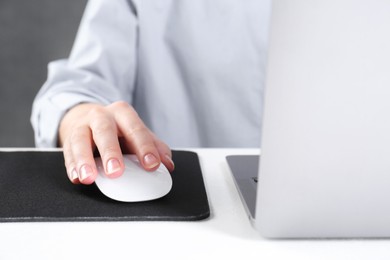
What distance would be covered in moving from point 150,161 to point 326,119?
0.64ft

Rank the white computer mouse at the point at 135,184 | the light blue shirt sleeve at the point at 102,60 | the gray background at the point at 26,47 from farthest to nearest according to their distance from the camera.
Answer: the gray background at the point at 26,47, the light blue shirt sleeve at the point at 102,60, the white computer mouse at the point at 135,184

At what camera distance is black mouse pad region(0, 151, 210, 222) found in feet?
1.32

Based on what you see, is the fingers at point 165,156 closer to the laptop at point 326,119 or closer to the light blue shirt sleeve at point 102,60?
the laptop at point 326,119

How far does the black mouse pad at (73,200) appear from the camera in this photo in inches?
15.9

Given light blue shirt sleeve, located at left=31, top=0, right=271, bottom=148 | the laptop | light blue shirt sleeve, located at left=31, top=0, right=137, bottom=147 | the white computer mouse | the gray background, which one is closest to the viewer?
the laptop

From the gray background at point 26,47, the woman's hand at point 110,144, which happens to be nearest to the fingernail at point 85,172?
the woman's hand at point 110,144

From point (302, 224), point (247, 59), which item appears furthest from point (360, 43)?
point (247, 59)

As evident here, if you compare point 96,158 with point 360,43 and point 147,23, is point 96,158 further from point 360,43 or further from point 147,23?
point 147,23

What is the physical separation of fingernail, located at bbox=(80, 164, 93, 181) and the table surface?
0.06m

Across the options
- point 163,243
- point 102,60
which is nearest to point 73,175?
point 163,243

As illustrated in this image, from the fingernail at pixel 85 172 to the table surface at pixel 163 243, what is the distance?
0.21 feet

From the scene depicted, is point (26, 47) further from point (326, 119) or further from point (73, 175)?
point (326, 119)

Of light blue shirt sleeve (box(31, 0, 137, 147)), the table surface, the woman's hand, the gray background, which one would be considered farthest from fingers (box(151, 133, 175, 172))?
the gray background

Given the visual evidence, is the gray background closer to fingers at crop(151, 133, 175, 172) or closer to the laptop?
fingers at crop(151, 133, 175, 172)
